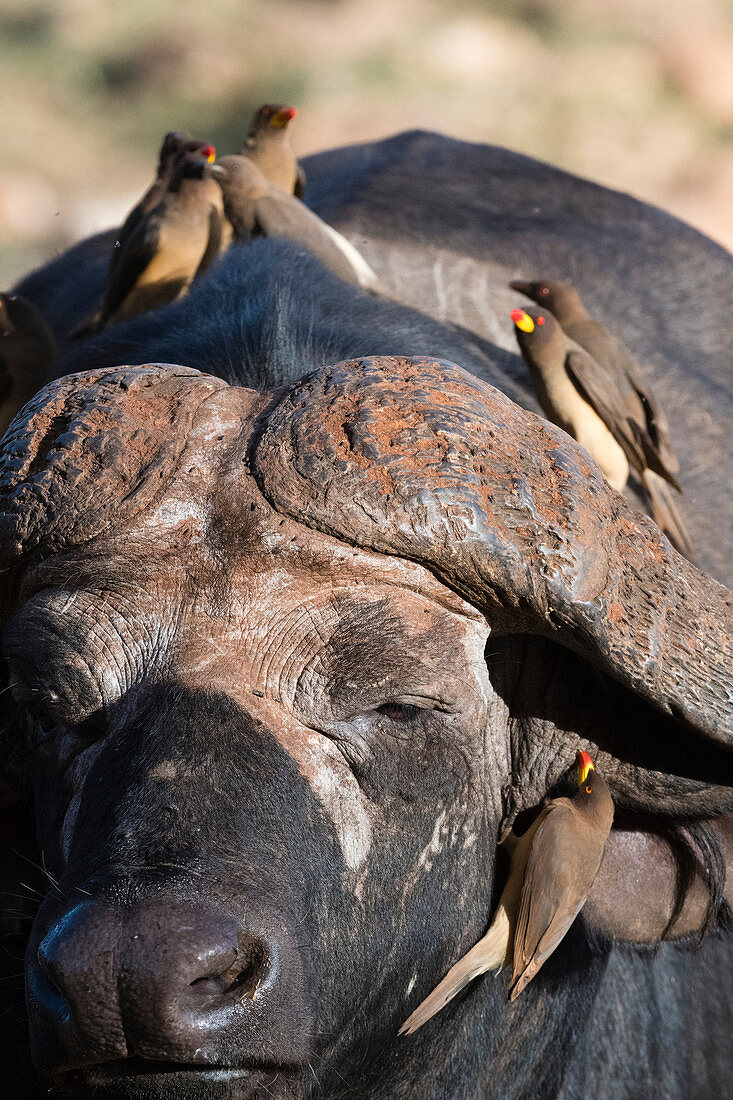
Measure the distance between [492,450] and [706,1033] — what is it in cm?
228

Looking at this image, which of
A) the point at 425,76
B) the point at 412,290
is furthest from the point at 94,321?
the point at 425,76

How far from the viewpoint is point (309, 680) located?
7.40 ft

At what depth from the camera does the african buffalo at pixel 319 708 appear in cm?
194

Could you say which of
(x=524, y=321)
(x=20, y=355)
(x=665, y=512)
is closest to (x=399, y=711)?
(x=524, y=321)

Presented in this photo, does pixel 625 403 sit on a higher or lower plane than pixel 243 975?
higher

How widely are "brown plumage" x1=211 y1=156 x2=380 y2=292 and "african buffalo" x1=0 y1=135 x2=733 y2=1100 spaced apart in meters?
1.24

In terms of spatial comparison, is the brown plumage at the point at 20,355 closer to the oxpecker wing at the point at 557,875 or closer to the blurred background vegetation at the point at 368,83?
the oxpecker wing at the point at 557,875

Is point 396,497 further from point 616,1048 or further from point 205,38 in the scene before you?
point 205,38

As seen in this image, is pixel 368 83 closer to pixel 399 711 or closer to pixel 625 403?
pixel 625 403

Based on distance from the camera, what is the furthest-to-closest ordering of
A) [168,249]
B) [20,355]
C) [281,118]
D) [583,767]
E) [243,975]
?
[281,118] → [168,249] → [20,355] → [583,767] → [243,975]

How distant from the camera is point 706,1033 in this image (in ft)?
11.8

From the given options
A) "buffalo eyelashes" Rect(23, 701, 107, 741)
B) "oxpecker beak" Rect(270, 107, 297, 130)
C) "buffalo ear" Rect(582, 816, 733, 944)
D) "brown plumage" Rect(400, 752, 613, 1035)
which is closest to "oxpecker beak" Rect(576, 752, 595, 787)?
"brown plumage" Rect(400, 752, 613, 1035)

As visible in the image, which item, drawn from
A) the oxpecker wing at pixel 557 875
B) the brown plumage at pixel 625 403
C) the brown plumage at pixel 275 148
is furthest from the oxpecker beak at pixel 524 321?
the brown plumage at pixel 275 148

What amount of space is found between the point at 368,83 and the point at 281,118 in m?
14.5
